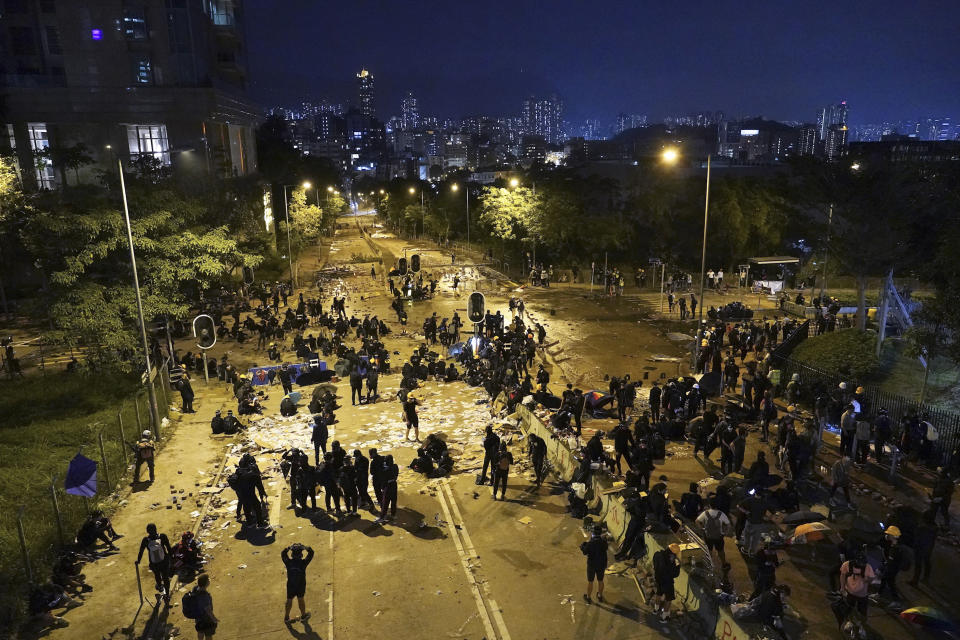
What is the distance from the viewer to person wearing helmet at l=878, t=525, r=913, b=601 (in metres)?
9.33

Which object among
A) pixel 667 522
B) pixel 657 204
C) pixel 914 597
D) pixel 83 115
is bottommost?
pixel 914 597

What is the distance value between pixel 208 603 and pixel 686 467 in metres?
10.6

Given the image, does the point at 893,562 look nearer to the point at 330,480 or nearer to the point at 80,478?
the point at 330,480

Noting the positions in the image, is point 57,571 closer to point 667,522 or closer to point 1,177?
point 667,522

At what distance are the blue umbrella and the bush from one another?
64.7 feet

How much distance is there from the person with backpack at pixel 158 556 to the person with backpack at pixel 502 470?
6197 mm

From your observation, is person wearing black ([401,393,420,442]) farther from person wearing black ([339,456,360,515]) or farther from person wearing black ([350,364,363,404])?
person wearing black ([339,456,360,515])

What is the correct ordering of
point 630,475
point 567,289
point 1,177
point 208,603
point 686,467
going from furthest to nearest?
point 567,289, point 1,177, point 686,467, point 630,475, point 208,603

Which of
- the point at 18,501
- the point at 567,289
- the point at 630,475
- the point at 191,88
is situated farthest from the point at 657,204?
the point at 18,501

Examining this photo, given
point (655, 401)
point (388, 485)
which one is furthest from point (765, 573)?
point (655, 401)

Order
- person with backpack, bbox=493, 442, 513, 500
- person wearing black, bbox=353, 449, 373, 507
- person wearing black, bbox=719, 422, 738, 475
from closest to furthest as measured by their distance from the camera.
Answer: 1. person wearing black, bbox=353, 449, 373, 507
2. person with backpack, bbox=493, 442, 513, 500
3. person wearing black, bbox=719, 422, 738, 475

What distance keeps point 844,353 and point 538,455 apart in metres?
13.1

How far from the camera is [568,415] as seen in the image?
15.7m

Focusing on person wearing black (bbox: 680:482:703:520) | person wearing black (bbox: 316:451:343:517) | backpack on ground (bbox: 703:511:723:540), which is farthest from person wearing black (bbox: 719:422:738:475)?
person wearing black (bbox: 316:451:343:517)
